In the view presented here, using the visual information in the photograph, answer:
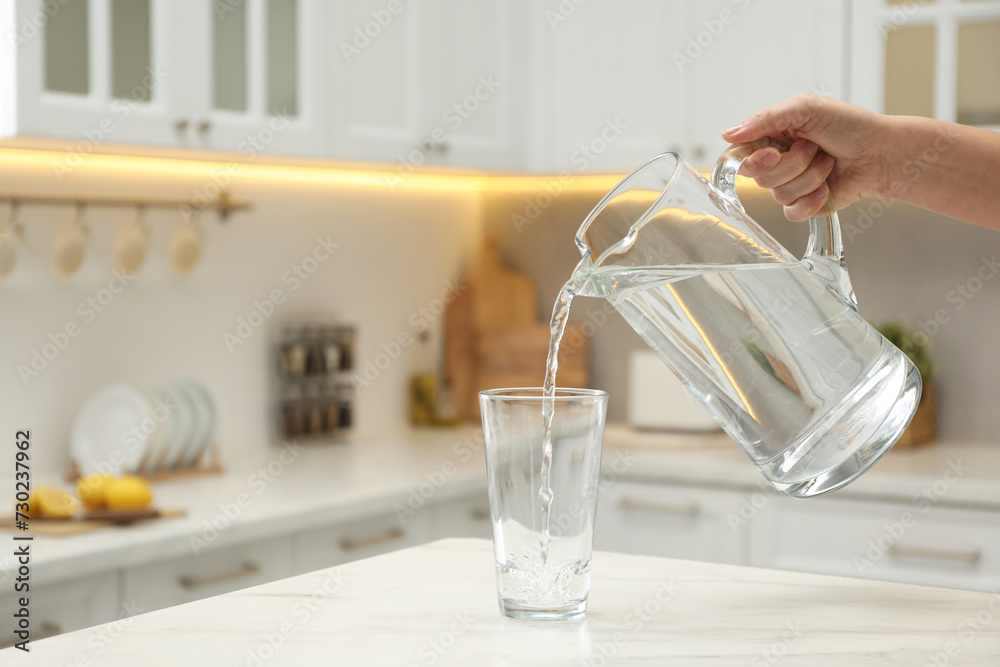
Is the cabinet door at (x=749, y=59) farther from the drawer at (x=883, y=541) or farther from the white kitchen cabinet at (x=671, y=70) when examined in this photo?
the drawer at (x=883, y=541)

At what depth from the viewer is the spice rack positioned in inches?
95.5

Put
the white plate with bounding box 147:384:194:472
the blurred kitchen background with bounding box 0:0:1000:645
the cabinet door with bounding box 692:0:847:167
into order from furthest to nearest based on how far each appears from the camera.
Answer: the cabinet door with bounding box 692:0:847:167 < the white plate with bounding box 147:384:194:472 < the blurred kitchen background with bounding box 0:0:1000:645

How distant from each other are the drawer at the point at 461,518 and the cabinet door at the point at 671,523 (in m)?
0.26

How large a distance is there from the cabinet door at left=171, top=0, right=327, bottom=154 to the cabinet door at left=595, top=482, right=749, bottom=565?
94 cm

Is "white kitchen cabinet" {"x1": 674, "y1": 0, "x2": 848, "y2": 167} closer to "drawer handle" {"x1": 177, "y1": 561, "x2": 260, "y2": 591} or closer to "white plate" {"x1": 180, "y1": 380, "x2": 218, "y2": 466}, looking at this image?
"white plate" {"x1": 180, "y1": 380, "x2": 218, "y2": 466}

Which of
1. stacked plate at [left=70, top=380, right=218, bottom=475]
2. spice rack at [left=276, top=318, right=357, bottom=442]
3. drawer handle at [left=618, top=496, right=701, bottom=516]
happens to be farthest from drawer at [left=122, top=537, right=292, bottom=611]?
drawer handle at [left=618, top=496, right=701, bottom=516]

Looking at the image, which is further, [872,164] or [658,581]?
[872,164]

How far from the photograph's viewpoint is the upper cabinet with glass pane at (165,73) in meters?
1.62

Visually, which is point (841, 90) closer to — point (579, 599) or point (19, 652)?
point (579, 599)

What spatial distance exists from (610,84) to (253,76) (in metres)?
0.87

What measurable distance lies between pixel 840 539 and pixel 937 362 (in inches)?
25.5

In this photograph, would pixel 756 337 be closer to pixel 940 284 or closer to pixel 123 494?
pixel 123 494

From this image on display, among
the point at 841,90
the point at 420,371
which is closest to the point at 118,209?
the point at 420,371

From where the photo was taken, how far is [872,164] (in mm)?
1075
